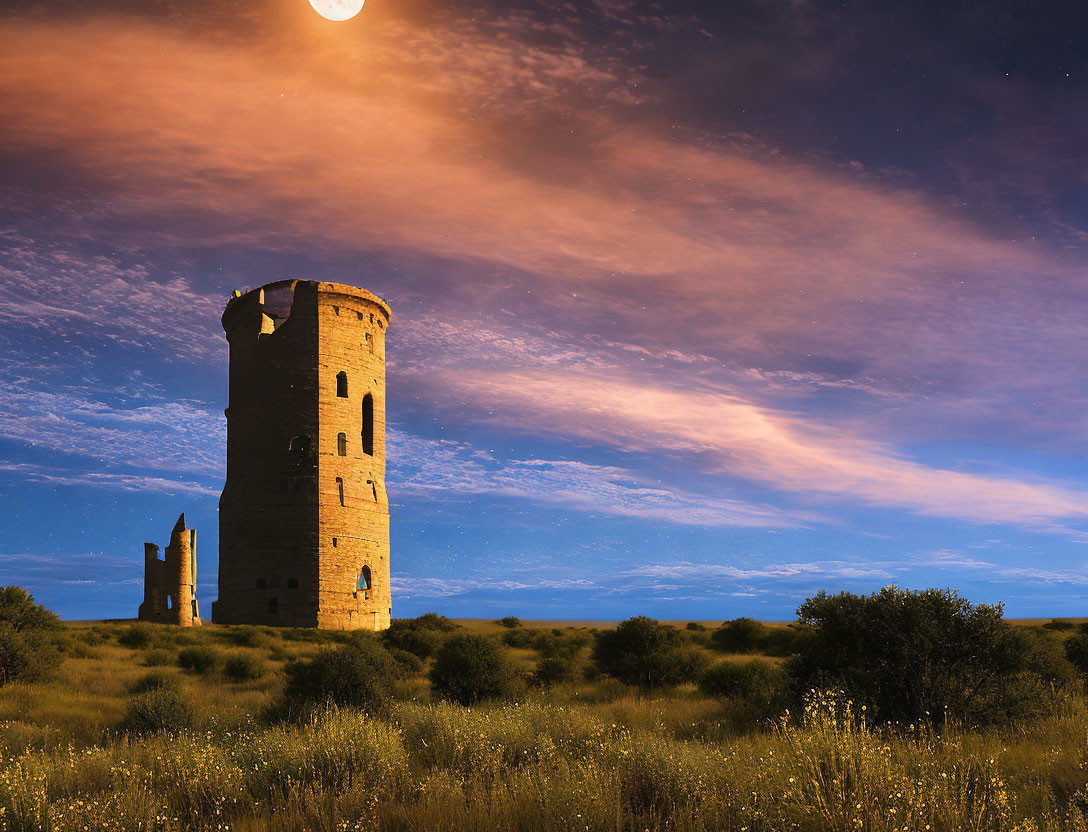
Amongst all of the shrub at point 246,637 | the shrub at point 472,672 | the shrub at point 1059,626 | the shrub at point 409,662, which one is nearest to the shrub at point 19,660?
the shrub at point 409,662

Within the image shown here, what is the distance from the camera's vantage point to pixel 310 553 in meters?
35.2

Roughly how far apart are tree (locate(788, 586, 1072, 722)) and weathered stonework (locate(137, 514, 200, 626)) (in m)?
34.2

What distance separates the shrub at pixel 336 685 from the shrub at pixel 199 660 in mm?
8585

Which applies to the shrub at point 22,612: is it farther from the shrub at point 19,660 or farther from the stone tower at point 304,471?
the stone tower at point 304,471

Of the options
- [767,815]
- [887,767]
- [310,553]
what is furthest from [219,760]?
[310,553]

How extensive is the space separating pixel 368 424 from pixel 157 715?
1081 inches

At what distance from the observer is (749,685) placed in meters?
14.5

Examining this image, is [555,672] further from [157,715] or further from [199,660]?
[199,660]

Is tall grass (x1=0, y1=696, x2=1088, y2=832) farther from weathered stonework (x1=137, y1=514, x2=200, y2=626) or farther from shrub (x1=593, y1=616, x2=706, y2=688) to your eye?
weathered stonework (x1=137, y1=514, x2=200, y2=626)

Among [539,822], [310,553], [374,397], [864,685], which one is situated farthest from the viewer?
[374,397]

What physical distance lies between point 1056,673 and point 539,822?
11.7 meters

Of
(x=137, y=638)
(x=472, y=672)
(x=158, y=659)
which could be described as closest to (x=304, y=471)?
(x=137, y=638)

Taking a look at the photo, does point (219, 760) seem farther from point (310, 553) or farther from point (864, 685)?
point (310, 553)

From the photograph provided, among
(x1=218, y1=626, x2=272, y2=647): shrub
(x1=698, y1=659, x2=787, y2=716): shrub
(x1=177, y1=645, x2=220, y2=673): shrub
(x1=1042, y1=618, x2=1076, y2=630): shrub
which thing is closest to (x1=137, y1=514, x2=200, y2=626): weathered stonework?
(x1=218, y1=626, x2=272, y2=647): shrub
